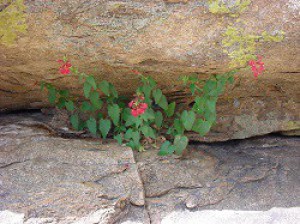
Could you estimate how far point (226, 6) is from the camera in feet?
7.98

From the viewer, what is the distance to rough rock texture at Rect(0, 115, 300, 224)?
2.33 m

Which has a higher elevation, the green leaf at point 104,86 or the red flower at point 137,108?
the green leaf at point 104,86

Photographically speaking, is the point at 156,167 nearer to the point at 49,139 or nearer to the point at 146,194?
the point at 146,194

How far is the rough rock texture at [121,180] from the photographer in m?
2.33

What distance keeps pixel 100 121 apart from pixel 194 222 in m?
1.05

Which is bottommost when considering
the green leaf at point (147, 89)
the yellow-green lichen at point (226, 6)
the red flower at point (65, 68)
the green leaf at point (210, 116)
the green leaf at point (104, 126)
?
the green leaf at point (104, 126)

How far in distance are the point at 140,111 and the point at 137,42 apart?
18.0 inches

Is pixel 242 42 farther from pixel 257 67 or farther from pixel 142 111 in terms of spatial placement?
pixel 142 111

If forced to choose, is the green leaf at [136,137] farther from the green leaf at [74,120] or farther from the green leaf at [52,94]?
the green leaf at [52,94]

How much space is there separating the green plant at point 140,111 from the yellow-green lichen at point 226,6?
50 centimetres

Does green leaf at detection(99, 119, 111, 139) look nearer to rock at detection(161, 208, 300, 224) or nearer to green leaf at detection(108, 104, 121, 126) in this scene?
green leaf at detection(108, 104, 121, 126)

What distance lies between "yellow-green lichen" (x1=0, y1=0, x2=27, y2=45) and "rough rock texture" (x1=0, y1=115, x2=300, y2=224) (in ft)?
2.43

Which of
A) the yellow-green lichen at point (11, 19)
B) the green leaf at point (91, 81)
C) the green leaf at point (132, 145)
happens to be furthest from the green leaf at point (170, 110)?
the yellow-green lichen at point (11, 19)

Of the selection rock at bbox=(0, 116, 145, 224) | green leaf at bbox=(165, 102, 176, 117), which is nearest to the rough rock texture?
rock at bbox=(0, 116, 145, 224)
